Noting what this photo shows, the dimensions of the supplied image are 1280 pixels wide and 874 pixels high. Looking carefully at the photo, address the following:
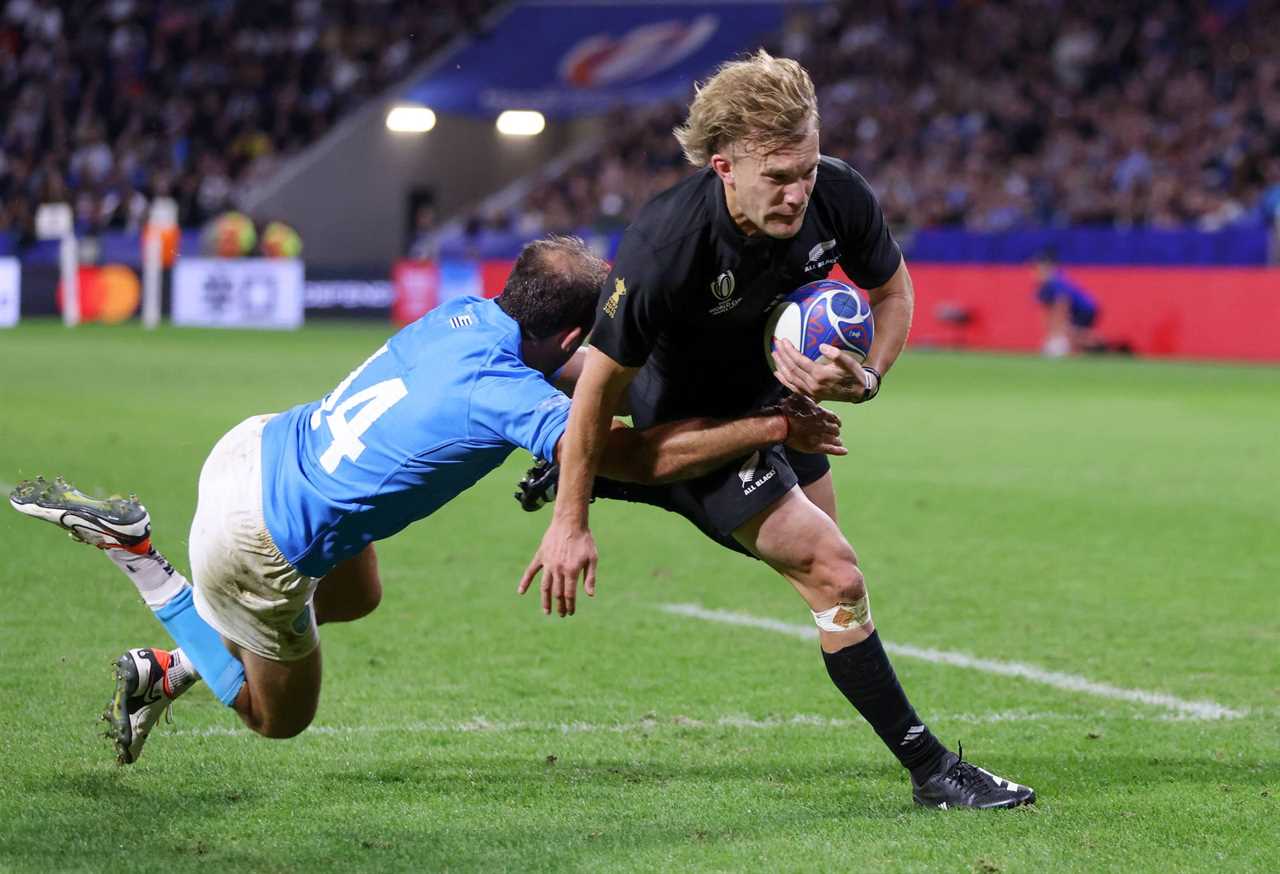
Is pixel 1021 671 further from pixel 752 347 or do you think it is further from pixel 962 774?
pixel 752 347

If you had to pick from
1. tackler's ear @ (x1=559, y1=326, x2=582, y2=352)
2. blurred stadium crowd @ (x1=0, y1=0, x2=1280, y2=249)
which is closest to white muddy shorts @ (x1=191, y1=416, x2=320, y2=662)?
tackler's ear @ (x1=559, y1=326, x2=582, y2=352)

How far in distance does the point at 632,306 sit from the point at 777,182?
1.52ft

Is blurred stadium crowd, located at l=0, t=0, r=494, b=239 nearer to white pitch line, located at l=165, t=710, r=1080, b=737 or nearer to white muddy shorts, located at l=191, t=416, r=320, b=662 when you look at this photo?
white pitch line, located at l=165, t=710, r=1080, b=737

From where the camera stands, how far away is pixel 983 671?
6430mm

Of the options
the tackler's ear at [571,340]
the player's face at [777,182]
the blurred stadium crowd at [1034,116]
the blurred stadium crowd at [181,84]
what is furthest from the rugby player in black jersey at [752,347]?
the blurred stadium crowd at [181,84]

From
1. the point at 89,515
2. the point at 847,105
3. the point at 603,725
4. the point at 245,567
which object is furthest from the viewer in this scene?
the point at 847,105

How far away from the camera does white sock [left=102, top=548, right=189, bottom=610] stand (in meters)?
5.10

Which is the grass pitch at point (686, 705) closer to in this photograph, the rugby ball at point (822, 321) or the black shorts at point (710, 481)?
the black shorts at point (710, 481)

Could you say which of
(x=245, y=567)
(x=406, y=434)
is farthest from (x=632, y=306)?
(x=245, y=567)

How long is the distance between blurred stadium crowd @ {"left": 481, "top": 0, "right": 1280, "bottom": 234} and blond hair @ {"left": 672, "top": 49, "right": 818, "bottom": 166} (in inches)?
860

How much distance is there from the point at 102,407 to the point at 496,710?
1119 centimetres

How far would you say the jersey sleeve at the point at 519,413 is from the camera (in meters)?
4.23

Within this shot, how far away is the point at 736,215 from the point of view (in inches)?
173

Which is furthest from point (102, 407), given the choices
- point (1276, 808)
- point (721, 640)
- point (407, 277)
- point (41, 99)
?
point (41, 99)
